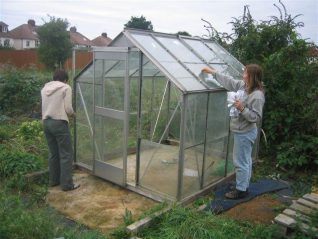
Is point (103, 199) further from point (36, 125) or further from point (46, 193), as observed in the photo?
point (36, 125)

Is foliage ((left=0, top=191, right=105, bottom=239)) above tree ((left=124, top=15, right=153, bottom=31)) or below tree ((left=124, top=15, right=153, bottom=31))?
below

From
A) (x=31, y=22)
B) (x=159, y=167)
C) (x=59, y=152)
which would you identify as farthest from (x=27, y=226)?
(x=31, y=22)

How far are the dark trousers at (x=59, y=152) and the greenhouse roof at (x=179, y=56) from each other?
1683 millimetres

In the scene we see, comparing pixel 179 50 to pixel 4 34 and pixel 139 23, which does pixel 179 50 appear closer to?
pixel 139 23

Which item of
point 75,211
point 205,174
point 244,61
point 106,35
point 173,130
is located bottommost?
point 75,211

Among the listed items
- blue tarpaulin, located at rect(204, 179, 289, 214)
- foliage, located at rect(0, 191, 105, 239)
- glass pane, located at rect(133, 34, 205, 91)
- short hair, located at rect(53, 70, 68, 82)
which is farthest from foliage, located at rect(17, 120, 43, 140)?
blue tarpaulin, located at rect(204, 179, 289, 214)

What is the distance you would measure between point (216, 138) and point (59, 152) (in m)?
2.64

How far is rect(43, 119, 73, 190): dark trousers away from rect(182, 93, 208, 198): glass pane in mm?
1956

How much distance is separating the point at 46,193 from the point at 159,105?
8.69 ft

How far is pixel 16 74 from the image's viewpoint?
1099 centimetres

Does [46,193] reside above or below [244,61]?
below

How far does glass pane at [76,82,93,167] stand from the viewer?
6.23 meters

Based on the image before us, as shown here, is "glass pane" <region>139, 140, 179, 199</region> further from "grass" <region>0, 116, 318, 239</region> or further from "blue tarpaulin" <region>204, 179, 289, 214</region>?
"blue tarpaulin" <region>204, 179, 289, 214</region>

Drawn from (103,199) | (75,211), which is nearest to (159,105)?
(103,199)
